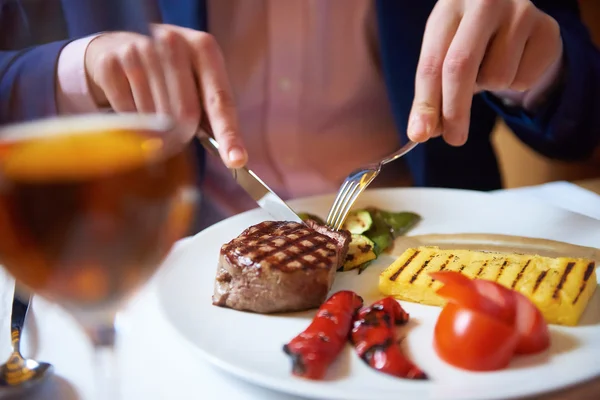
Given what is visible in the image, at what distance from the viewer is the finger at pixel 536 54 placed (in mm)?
1618

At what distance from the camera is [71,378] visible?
0.93 meters

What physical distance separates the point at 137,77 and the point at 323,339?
54cm

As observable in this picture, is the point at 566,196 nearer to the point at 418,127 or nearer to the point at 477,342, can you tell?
the point at 418,127

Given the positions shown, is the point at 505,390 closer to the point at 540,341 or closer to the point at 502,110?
the point at 540,341

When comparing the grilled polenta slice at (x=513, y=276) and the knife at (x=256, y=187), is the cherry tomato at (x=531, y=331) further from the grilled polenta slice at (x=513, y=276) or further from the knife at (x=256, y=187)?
the knife at (x=256, y=187)

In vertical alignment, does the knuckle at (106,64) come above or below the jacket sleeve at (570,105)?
above

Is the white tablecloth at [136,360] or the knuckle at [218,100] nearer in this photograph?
the white tablecloth at [136,360]

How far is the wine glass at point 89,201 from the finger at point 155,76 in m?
0.01

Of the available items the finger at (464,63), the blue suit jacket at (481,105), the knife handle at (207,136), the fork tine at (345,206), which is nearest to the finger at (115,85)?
the knife handle at (207,136)

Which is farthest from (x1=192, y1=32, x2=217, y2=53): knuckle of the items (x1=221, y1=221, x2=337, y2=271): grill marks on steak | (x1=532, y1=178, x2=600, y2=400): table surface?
Result: (x1=532, y1=178, x2=600, y2=400): table surface

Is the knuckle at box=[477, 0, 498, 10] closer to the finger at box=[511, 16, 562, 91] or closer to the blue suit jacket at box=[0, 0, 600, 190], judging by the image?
the finger at box=[511, 16, 562, 91]

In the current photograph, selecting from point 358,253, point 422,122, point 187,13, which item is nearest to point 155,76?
point 358,253

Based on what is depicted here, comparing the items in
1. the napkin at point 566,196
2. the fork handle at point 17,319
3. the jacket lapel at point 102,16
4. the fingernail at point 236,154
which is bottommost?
the napkin at point 566,196

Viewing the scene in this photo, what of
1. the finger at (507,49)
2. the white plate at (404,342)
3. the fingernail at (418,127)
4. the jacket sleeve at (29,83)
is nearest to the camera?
the jacket sleeve at (29,83)
